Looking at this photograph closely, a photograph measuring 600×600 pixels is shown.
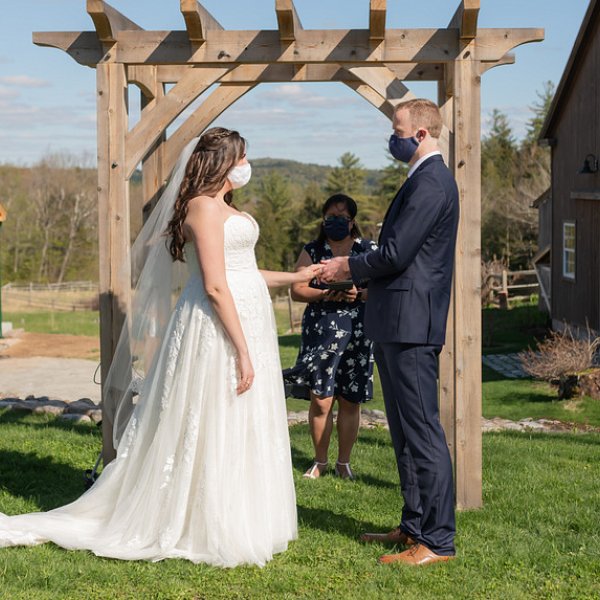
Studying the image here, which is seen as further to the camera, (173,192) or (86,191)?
(86,191)

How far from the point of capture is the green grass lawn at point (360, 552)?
4176 mm

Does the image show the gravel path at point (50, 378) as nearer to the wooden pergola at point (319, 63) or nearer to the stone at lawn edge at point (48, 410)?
A: the stone at lawn edge at point (48, 410)

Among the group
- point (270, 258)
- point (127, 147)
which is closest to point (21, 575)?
point (127, 147)

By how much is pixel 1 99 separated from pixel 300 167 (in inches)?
2075

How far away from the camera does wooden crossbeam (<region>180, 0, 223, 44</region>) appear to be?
5195mm

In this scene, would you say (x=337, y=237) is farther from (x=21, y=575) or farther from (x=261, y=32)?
(x=21, y=575)

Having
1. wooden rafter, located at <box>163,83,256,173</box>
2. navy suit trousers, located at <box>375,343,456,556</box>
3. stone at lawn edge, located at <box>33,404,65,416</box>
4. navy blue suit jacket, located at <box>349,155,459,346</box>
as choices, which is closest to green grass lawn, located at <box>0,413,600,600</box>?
navy suit trousers, located at <box>375,343,456,556</box>

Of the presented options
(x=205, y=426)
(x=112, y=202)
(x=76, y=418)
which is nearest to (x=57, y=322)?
(x=76, y=418)

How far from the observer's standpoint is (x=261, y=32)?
17.9 feet

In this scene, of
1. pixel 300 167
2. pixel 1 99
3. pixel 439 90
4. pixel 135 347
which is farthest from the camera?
pixel 300 167

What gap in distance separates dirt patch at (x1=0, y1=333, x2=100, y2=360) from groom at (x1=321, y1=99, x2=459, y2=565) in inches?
791

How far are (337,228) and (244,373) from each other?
1.84 meters

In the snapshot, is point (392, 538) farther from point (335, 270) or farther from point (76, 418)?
point (76, 418)

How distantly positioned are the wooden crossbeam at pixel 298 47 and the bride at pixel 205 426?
3.15 ft
